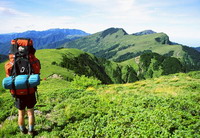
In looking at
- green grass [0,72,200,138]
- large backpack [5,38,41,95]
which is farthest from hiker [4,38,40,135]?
green grass [0,72,200,138]

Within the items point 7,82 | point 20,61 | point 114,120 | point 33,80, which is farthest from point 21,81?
point 114,120

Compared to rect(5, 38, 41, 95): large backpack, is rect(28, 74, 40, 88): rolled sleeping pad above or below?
below

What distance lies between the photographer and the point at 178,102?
12.1m

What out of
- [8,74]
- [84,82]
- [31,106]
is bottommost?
[84,82]

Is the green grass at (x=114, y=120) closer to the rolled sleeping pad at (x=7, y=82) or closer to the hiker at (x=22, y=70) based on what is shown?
the hiker at (x=22, y=70)

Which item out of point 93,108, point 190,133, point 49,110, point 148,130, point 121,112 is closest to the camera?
point 190,133

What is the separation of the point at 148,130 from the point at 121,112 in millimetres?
3026

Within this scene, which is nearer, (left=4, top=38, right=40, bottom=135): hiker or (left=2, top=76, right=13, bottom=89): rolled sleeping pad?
(left=2, top=76, right=13, bottom=89): rolled sleeping pad

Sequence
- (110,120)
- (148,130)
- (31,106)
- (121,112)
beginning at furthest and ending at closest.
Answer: (121,112)
(110,120)
(31,106)
(148,130)

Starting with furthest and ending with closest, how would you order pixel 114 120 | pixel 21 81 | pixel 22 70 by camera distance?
1. pixel 114 120
2. pixel 22 70
3. pixel 21 81

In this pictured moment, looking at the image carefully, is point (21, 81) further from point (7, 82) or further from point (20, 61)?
point (20, 61)

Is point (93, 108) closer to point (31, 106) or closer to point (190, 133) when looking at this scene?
point (31, 106)

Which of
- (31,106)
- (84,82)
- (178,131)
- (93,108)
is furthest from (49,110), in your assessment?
(84,82)

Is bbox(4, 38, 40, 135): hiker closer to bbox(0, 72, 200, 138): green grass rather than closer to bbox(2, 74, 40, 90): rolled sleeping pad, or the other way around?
bbox(2, 74, 40, 90): rolled sleeping pad
